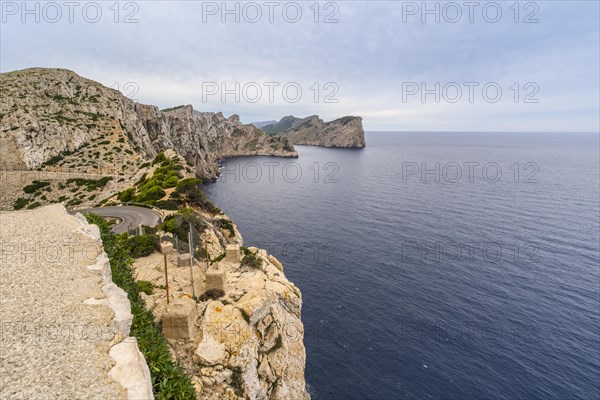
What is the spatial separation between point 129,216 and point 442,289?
4960 cm

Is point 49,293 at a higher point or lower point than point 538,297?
higher

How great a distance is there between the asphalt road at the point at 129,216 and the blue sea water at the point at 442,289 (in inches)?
995

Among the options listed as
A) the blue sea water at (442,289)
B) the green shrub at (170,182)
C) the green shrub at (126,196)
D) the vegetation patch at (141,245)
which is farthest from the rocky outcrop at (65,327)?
the green shrub at (126,196)

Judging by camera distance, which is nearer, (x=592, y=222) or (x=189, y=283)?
(x=189, y=283)

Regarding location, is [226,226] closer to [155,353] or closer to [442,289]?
[155,353]

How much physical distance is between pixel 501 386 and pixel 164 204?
Result: 50.4 meters

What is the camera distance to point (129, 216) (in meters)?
42.7

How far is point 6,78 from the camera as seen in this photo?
88625 millimetres

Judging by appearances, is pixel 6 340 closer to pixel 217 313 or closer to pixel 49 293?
pixel 49 293

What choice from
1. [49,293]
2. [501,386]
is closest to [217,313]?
[49,293]

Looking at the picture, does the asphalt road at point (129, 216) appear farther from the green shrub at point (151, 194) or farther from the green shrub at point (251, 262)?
the green shrub at point (251, 262)

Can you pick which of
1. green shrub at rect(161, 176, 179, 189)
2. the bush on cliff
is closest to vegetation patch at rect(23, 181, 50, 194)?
green shrub at rect(161, 176, 179, 189)

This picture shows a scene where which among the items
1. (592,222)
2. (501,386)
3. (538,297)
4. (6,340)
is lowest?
(501,386)

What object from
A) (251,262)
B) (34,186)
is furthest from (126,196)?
(251,262)
